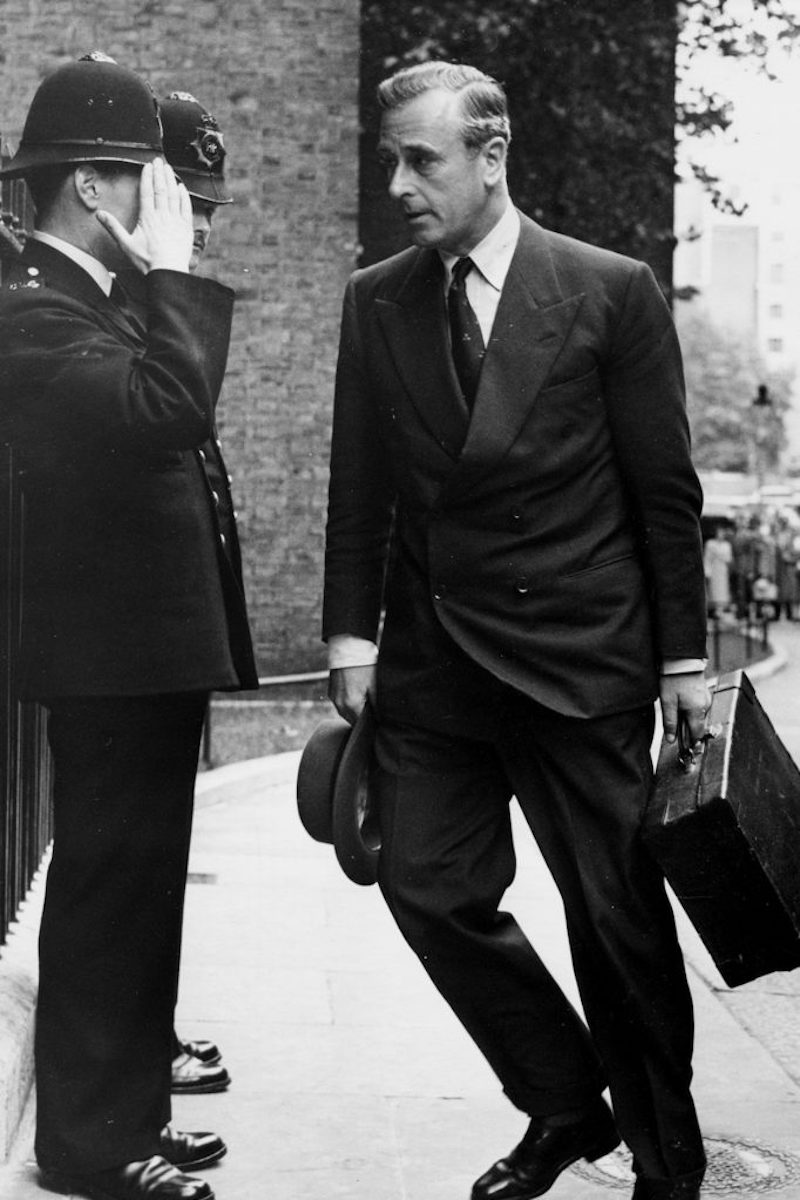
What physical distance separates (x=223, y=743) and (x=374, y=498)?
26.8 feet

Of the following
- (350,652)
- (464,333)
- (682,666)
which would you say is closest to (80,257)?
(464,333)

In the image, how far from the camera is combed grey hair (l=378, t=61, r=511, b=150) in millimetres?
3590

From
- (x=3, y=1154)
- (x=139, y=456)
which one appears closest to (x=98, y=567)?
(x=139, y=456)

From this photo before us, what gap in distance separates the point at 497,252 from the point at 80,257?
2.57ft

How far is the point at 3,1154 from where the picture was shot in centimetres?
378

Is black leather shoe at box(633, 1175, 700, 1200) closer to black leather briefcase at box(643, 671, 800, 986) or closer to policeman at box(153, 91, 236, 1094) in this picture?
black leather briefcase at box(643, 671, 800, 986)

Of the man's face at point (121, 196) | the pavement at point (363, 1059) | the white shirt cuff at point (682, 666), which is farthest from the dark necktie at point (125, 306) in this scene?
the pavement at point (363, 1059)

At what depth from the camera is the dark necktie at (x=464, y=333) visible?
12.2ft

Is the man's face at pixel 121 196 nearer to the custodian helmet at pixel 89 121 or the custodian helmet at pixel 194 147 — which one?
the custodian helmet at pixel 89 121

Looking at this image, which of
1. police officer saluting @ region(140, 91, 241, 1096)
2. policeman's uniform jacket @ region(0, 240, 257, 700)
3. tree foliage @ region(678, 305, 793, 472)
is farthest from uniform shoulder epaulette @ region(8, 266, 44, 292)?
tree foliage @ region(678, 305, 793, 472)

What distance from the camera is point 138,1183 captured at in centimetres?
366

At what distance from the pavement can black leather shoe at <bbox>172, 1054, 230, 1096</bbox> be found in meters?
0.04

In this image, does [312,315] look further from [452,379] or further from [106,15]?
[452,379]

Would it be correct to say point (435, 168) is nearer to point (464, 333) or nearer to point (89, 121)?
point (464, 333)
